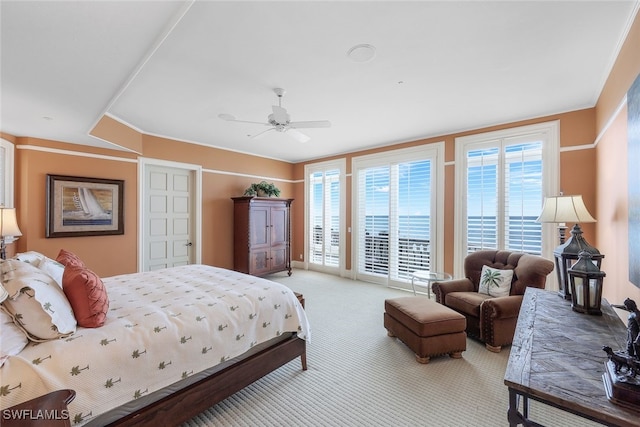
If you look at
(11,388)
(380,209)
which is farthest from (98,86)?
(380,209)

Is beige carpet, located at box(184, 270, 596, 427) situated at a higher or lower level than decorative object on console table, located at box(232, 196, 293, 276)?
lower

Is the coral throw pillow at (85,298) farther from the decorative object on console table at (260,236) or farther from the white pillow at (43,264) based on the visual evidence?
the decorative object on console table at (260,236)

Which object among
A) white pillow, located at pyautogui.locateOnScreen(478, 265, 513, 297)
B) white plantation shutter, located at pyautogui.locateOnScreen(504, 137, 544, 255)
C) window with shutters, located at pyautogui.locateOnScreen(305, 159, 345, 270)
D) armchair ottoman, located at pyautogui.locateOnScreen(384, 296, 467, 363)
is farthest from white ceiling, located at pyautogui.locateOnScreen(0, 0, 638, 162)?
window with shutters, located at pyautogui.locateOnScreen(305, 159, 345, 270)

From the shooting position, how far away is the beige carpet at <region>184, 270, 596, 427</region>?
1.90m

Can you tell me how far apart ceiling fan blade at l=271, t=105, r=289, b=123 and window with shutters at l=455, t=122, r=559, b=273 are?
3.05 meters

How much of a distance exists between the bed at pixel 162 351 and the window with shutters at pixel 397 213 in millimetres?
3146

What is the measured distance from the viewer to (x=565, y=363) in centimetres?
118

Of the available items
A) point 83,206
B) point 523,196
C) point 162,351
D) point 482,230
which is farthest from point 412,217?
point 83,206

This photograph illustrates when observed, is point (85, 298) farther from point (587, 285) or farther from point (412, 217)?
point (412, 217)

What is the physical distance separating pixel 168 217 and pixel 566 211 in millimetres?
5608

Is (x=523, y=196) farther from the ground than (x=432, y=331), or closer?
farther from the ground

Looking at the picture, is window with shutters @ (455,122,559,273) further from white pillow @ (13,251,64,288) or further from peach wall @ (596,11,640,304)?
white pillow @ (13,251,64,288)

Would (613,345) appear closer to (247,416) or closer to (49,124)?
(247,416)

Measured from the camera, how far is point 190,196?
5219 mm
